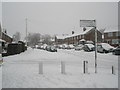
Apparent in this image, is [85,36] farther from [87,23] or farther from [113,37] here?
[87,23]

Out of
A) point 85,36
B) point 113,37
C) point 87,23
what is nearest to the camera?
point 87,23

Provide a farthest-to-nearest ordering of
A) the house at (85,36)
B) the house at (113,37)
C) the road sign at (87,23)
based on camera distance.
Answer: the house at (85,36) → the house at (113,37) → the road sign at (87,23)

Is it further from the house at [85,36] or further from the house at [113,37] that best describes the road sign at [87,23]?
the house at [85,36]

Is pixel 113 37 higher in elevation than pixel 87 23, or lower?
higher

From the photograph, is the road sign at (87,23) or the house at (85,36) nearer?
the road sign at (87,23)

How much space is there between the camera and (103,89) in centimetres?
667

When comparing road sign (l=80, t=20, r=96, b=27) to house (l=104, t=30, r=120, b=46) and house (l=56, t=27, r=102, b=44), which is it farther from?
house (l=56, t=27, r=102, b=44)

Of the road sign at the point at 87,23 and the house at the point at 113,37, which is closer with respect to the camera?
the road sign at the point at 87,23

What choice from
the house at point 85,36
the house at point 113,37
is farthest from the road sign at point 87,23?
the house at point 85,36

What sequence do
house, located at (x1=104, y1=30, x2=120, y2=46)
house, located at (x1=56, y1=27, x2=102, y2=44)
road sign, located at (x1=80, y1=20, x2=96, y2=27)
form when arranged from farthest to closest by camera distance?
house, located at (x1=56, y1=27, x2=102, y2=44), house, located at (x1=104, y1=30, x2=120, y2=46), road sign, located at (x1=80, y1=20, x2=96, y2=27)

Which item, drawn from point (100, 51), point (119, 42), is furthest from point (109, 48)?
point (119, 42)

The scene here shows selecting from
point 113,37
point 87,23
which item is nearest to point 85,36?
point 113,37

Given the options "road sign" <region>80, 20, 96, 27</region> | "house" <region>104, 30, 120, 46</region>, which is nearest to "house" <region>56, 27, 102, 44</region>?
"house" <region>104, 30, 120, 46</region>

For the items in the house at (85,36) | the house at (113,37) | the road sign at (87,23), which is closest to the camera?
the road sign at (87,23)
